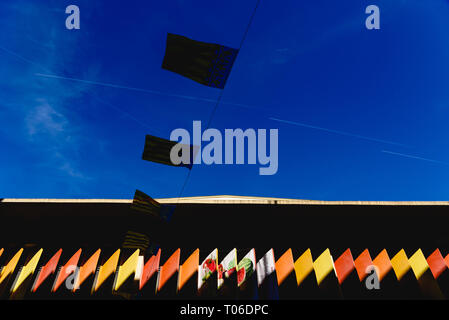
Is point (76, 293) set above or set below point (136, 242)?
below

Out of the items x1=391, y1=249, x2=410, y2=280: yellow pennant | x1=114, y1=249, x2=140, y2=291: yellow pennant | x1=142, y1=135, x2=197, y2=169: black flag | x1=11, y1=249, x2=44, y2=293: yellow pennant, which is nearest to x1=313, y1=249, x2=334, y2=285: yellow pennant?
x1=391, y1=249, x2=410, y2=280: yellow pennant

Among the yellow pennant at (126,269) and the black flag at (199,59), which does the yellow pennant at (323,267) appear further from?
the black flag at (199,59)

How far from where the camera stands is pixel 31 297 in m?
5.61

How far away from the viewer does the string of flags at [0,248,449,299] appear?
5.25m

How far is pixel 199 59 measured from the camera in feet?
13.0

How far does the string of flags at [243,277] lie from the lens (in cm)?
525

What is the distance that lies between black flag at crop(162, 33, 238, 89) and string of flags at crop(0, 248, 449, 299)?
3.86m

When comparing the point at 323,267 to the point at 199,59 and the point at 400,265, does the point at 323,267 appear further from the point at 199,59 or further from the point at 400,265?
the point at 199,59

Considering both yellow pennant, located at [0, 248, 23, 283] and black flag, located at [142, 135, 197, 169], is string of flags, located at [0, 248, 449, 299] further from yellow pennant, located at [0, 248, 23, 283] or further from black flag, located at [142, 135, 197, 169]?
black flag, located at [142, 135, 197, 169]
